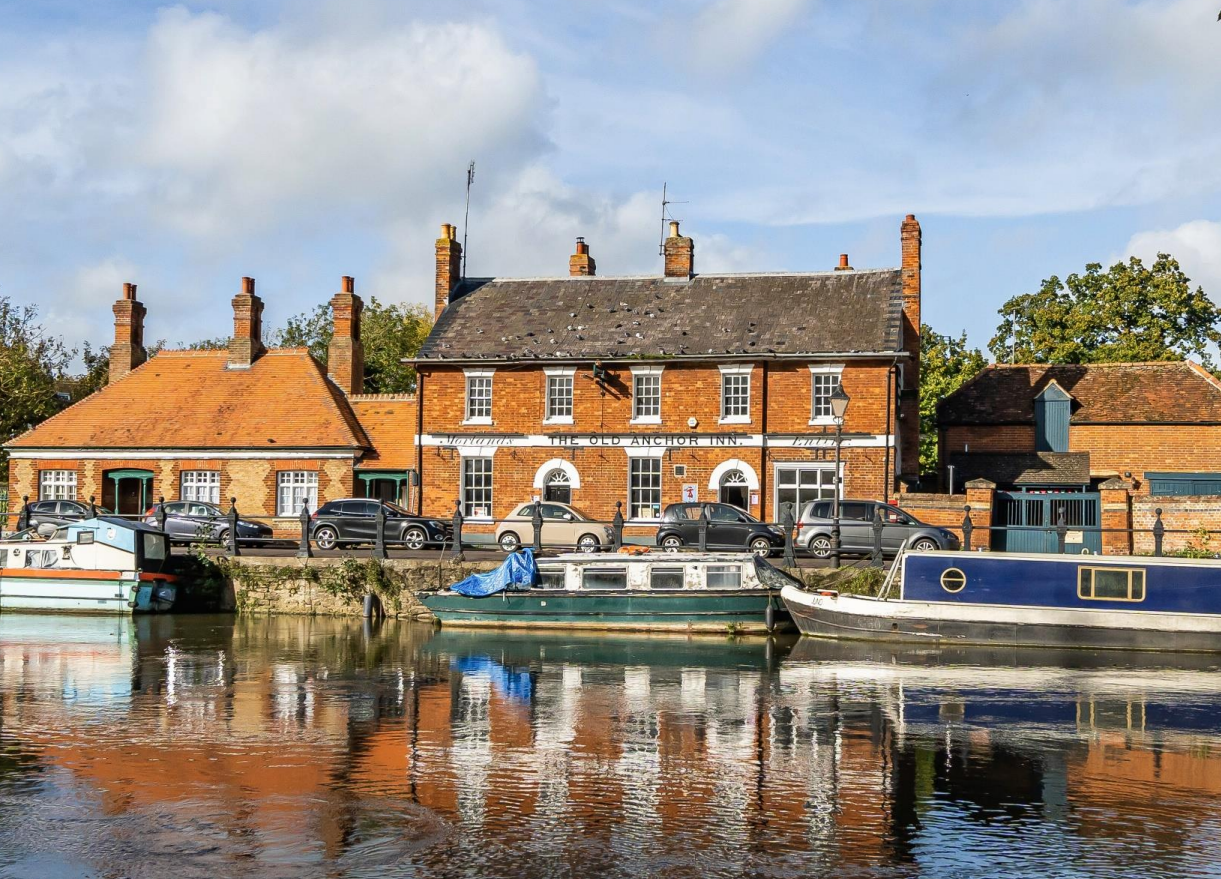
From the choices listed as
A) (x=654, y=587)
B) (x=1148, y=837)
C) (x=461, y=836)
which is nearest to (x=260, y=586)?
(x=654, y=587)

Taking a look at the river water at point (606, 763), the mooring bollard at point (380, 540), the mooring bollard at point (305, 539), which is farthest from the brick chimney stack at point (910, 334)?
the mooring bollard at point (305, 539)

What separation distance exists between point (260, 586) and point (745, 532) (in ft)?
39.8

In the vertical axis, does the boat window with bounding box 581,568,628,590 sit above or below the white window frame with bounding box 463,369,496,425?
below

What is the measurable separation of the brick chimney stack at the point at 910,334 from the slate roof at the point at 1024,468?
1.50 metres

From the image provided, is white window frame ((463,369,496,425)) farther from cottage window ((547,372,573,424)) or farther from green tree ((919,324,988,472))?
green tree ((919,324,988,472))

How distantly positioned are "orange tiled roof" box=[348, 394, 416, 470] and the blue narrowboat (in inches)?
766

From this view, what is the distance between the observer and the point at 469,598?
2997 cm

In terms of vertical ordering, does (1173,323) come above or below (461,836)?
above

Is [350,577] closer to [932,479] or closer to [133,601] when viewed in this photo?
[133,601]

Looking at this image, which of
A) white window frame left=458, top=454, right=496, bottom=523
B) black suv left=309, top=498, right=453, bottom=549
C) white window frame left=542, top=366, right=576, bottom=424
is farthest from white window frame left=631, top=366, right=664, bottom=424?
black suv left=309, top=498, right=453, bottom=549

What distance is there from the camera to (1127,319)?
57.3 meters

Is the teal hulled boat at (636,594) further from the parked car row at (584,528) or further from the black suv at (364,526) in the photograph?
the black suv at (364,526)

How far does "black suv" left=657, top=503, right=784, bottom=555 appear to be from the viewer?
3350 cm

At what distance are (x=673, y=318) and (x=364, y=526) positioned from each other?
1237cm
